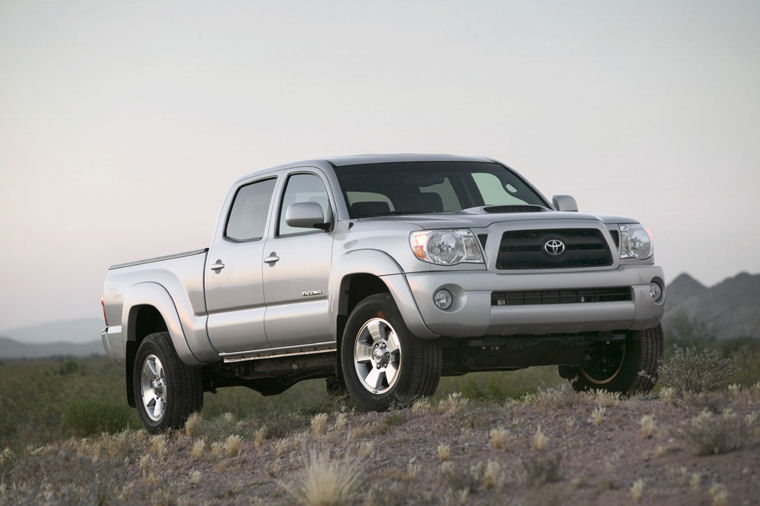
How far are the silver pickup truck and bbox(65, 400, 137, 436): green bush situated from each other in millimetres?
7156

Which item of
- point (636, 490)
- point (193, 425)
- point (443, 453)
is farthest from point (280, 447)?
point (636, 490)

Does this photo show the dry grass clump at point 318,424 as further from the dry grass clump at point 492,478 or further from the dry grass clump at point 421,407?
the dry grass clump at point 492,478

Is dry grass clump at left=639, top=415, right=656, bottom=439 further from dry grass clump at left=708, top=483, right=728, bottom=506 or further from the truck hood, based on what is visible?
the truck hood

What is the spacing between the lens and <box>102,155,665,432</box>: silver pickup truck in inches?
347

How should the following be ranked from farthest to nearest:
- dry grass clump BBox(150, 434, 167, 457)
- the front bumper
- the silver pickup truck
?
dry grass clump BBox(150, 434, 167, 457)
the silver pickup truck
the front bumper

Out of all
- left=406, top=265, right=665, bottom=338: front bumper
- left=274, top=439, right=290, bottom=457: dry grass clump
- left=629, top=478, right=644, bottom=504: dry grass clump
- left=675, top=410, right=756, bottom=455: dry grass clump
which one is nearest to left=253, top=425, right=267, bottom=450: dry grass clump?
left=274, top=439, right=290, bottom=457: dry grass clump

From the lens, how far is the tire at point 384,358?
8.88 meters

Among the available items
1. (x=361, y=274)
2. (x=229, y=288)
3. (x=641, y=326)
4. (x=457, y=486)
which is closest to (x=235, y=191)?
(x=229, y=288)

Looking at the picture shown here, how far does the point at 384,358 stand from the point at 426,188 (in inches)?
69.8

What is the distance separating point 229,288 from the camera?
10.6 metres

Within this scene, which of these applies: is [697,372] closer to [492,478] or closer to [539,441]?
[539,441]

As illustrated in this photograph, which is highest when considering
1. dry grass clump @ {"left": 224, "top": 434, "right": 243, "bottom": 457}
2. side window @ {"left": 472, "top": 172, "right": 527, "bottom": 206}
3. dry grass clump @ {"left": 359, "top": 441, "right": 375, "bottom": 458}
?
side window @ {"left": 472, "top": 172, "right": 527, "bottom": 206}

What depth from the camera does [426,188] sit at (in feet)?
33.6

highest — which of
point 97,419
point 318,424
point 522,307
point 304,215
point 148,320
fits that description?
point 304,215
